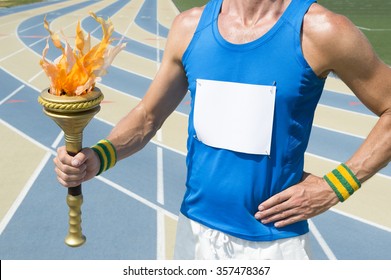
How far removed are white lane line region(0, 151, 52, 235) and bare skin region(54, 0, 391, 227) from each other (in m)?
2.93

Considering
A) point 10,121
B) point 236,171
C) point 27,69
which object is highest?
point 236,171

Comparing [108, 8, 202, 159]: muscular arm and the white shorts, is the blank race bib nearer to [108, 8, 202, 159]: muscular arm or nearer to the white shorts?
[108, 8, 202, 159]: muscular arm

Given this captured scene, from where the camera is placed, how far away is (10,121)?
6977mm

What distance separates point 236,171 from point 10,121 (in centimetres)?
605

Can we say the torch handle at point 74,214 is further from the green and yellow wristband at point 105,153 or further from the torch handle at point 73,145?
the green and yellow wristband at point 105,153

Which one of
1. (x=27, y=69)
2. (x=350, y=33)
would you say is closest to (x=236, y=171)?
(x=350, y=33)

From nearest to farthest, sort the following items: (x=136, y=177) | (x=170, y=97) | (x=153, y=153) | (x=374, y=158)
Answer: (x=374, y=158), (x=170, y=97), (x=136, y=177), (x=153, y=153)

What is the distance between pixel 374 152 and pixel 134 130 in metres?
0.90

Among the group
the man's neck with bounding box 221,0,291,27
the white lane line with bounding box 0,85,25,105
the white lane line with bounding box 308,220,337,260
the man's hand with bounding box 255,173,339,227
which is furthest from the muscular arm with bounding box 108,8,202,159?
the white lane line with bounding box 0,85,25,105

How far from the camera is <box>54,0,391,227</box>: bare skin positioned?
1.49 metres

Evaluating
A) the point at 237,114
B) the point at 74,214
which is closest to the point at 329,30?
the point at 237,114

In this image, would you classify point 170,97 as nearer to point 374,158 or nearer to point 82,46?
point 82,46

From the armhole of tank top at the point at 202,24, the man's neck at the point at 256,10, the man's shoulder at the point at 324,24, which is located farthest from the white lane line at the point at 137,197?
the man's shoulder at the point at 324,24

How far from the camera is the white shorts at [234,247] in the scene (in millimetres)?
1695
